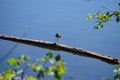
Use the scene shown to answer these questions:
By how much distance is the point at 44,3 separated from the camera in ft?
70.1

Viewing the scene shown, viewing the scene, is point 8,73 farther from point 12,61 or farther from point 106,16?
point 106,16

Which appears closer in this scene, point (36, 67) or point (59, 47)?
point (36, 67)

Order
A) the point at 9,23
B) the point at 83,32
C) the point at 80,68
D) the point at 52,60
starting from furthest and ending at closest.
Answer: the point at 9,23 → the point at 83,32 → the point at 80,68 → the point at 52,60

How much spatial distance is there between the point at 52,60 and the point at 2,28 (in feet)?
58.6

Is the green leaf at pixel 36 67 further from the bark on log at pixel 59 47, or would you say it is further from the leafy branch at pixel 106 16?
the leafy branch at pixel 106 16

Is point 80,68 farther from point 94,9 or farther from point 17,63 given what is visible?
point 17,63

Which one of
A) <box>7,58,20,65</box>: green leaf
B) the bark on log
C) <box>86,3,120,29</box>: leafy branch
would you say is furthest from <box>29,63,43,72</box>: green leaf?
<box>86,3,120,29</box>: leafy branch

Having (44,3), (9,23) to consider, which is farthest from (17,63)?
(44,3)

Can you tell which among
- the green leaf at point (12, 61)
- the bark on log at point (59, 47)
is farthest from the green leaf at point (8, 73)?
the bark on log at point (59, 47)

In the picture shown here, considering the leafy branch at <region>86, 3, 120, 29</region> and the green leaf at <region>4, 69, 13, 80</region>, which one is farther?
the leafy branch at <region>86, 3, 120, 29</region>

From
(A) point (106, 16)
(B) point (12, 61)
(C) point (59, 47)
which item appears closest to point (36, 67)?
(B) point (12, 61)

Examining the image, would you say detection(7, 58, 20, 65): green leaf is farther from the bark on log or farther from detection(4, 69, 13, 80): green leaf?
the bark on log

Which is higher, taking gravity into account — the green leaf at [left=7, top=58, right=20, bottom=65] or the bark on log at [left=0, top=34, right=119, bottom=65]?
the green leaf at [left=7, top=58, right=20, bottom=65]

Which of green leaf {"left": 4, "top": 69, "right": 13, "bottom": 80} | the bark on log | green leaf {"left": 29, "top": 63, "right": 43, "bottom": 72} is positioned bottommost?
the bark on log
